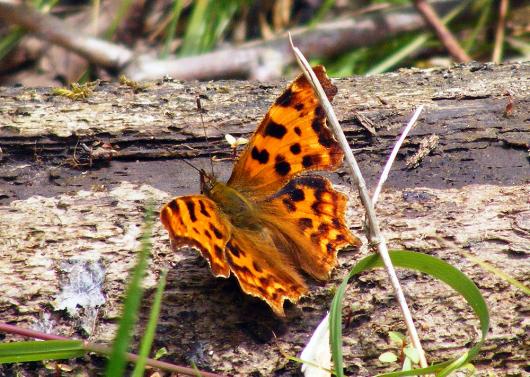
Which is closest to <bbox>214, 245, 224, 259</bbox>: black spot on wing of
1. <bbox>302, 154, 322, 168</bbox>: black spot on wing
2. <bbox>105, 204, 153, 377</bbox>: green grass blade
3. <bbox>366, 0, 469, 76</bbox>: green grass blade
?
<bbox>302, 154, 322, 168</bbox>: black spot on wing

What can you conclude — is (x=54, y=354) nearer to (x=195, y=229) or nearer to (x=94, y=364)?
(x=94, y=364)

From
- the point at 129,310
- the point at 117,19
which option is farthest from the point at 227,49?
the point at 129,310

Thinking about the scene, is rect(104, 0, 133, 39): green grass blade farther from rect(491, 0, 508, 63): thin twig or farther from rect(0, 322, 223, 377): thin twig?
rect(0, 322, 223, 377): thin twig

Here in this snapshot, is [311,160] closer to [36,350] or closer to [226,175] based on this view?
[226,175]

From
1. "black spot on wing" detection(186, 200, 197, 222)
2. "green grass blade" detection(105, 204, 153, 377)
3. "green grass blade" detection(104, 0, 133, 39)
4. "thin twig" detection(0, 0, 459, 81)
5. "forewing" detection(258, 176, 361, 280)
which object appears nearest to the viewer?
"green grass blade" detection(105, 204, 153, 377)

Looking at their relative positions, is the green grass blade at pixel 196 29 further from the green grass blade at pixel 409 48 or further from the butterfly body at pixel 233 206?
the butterfly body at pixel 233 206

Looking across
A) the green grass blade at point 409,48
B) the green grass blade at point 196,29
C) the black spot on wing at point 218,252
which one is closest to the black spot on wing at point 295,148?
the black spot on wing at point 218,252
